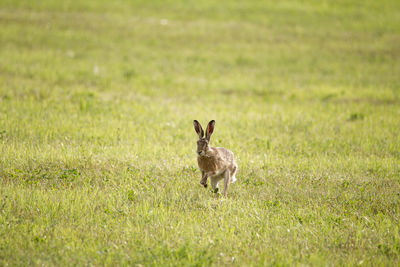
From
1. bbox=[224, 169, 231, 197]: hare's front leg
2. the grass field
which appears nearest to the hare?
bbox=[224, 169, 231, 197]: hare's front leg

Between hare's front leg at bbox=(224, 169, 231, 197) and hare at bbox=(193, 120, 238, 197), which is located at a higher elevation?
hare at bbox=(193, 120, 238, 197)

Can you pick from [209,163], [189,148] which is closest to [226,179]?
[209,163]

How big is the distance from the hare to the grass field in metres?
0.39

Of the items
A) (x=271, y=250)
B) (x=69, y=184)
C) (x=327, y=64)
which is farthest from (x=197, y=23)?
(x=271, y=250)

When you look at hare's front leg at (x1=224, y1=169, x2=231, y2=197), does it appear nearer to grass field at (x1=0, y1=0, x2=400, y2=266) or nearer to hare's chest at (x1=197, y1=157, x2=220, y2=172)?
grass field at (x1=0, y1=0, x2=400, y2=266)

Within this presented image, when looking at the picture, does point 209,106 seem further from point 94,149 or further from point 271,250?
point 271,250

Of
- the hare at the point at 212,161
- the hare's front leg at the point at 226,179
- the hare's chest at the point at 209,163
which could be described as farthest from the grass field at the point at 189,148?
the hare's chest at the point at 209,163

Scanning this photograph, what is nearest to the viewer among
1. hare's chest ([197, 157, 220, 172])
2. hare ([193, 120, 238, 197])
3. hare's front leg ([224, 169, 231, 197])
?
hare ([193, 120, 238, 197])

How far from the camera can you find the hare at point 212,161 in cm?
711

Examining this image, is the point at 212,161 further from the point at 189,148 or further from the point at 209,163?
the point at 189,148

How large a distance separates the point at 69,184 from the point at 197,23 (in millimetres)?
24419

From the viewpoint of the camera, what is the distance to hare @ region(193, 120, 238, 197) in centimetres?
711

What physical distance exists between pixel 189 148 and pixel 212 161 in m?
3.39

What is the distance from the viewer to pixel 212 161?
7332 millimetres
